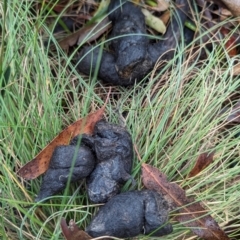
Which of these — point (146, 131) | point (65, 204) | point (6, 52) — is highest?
point (6, 52)

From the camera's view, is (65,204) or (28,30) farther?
(28,30)

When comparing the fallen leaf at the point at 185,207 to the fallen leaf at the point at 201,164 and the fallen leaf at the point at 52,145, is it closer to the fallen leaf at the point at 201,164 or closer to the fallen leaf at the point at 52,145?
the fallen leaf at the point at 201,164

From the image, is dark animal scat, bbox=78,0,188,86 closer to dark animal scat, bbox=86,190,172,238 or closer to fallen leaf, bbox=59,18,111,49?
fallen leaf, bbox=59,18,111,49

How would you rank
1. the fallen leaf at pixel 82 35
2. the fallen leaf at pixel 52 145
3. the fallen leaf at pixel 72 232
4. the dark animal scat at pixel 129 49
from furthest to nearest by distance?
the fallen leaf at pixel 82 35
the dark animal scat at pixel 129 49
the fallen leaf at pixel 52 145
the fallen leaf at pixel 72 232

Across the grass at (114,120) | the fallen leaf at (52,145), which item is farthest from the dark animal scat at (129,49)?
the fallen leaf at (52,145)

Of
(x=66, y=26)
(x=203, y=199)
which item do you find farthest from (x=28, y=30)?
(x=203, y=199)

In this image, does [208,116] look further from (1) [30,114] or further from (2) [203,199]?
(1) [30,114]
